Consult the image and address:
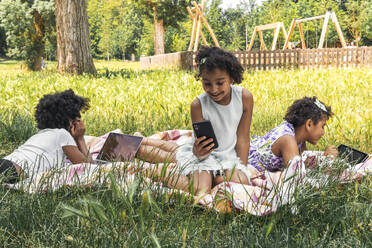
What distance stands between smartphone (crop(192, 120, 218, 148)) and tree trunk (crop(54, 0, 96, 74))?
8620mm

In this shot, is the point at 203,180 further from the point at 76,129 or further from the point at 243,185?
the point at 76,129

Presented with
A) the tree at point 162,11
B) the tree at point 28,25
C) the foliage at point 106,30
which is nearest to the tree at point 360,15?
the tree at point 162,11

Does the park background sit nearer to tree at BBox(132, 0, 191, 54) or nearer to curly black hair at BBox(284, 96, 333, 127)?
curly black hair at BBox(284, 96, 333, 127)

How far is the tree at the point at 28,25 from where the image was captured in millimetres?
21594

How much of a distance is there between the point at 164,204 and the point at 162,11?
82.7 feet

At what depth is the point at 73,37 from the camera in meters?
11.3

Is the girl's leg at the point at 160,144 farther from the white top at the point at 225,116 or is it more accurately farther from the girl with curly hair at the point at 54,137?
the white top at the point at 225,116

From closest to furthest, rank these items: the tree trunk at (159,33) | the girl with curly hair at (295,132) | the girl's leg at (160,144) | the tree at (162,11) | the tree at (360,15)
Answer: the girl with curly hair at (295,132)
the girl's leg at (160,144)
the tree at (162,11)
the tree trunk at (159,33)
the tree at (360,15)

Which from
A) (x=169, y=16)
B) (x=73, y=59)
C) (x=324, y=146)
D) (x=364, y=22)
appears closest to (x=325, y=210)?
(x=324, y=146)

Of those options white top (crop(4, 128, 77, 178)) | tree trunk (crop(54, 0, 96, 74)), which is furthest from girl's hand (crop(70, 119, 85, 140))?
tree trunk (crop(54, 0, 96, 74))

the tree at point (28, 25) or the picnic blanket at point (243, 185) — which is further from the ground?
the tree at point (28, 25)

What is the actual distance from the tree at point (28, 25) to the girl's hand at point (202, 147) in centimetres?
1920

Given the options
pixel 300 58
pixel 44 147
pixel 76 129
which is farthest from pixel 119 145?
pixel 300 58

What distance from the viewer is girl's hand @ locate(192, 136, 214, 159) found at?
3.46 meters
